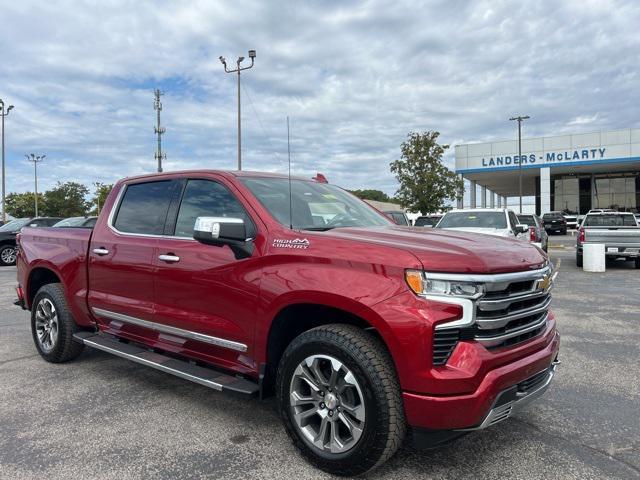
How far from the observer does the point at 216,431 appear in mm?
3678

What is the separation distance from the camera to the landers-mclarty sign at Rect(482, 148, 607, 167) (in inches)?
1559

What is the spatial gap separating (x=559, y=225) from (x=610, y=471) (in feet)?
119

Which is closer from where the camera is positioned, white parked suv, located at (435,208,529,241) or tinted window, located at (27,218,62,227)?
white parked suv, located at (435,208,529,241)

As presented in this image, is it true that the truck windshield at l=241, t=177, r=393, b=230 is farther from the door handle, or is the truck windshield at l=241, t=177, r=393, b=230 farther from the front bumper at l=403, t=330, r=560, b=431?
the front bumper at l=403, t=330, r=560, b=431

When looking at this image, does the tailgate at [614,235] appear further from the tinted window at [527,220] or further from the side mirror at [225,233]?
the side mirror at [225,233]

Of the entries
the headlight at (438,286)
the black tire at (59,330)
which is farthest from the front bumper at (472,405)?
the black tire at (59,330)

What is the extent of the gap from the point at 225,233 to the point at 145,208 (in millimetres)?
1520

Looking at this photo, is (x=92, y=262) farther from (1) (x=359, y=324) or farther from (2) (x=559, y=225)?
(2) (x=559, y=225)

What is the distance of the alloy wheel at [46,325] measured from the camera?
5.29 meters

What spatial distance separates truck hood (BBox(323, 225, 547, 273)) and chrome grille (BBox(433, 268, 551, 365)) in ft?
0.25

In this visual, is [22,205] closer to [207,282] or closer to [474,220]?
[474,220]

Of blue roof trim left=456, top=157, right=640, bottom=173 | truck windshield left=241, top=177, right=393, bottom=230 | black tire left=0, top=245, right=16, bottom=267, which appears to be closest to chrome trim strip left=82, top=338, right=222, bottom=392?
truck windshield left=241, top=177, right=393, bottom=230

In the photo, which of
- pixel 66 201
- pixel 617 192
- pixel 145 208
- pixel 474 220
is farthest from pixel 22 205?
pixel 145 208

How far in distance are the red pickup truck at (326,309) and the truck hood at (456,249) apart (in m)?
0.01
